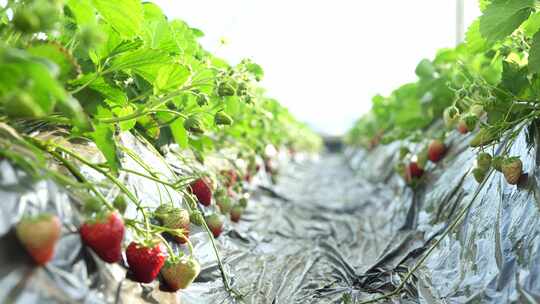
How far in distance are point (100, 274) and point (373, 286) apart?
843 millimetres

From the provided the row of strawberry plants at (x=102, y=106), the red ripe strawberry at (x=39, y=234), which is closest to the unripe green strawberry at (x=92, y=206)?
the row of strawberry plants at (x=102, y=106)

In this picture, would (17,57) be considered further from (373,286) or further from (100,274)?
(373,286)

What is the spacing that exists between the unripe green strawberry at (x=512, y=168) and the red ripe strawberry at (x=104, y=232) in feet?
3.08

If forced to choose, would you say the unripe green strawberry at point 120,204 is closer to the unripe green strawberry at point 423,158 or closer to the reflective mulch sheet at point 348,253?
the reflective mulch sheet at point 348,253

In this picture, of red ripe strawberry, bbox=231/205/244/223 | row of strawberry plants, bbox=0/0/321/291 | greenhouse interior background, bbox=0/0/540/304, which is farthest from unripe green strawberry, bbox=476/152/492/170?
red ripe strawberry, bbox=231/205/244/223

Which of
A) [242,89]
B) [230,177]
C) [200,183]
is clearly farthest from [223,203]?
[242,89]

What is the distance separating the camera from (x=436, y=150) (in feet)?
7.88

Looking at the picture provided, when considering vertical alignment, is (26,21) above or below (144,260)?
above

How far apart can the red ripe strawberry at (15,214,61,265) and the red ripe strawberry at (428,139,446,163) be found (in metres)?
1.91

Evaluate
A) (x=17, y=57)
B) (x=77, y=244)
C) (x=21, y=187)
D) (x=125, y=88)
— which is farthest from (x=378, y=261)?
(x=17, y=57)

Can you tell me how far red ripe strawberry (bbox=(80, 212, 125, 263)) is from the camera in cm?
96

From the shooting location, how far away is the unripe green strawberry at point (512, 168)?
1310 mm

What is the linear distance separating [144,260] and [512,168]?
2.98 feet

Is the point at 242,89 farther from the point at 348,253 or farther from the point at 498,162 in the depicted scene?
the point at 348,253
